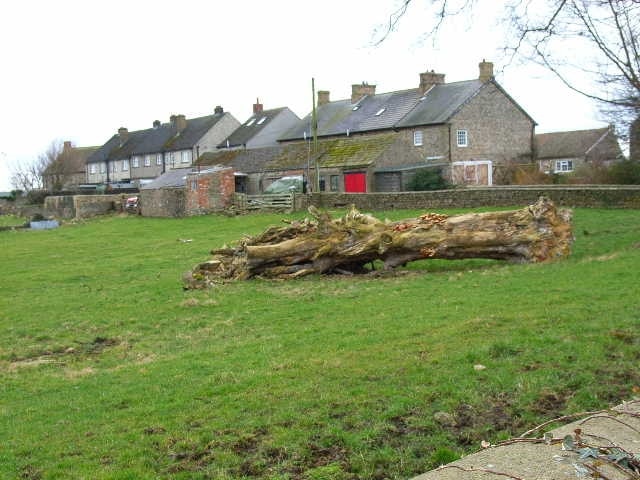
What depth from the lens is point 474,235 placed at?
57.6 ft

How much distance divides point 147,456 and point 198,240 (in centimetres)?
2665

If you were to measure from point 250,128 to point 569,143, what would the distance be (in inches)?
1204

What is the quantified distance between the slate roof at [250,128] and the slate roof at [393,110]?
844 cm

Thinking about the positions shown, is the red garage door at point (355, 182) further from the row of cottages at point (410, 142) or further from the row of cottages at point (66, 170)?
the row of cottages at point (66, 170)

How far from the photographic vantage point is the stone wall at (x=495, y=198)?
93.8 ft

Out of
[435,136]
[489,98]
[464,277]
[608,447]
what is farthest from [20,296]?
[489,98]

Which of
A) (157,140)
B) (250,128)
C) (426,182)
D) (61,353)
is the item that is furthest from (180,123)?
(61,353)

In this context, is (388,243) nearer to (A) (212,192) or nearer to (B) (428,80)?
(A) (212,192)

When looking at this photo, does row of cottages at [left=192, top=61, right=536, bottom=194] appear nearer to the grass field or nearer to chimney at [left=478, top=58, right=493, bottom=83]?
chimney at [left=478, top=58, right=493, bottom=83]

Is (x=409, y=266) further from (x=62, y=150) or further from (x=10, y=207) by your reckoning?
(x=62, y=150)

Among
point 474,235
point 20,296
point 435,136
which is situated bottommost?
point 20,296

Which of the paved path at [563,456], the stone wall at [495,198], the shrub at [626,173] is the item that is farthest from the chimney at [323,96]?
the paved path at [563,456]

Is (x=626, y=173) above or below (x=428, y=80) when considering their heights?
below

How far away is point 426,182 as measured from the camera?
157 feet
